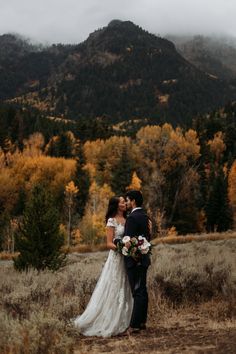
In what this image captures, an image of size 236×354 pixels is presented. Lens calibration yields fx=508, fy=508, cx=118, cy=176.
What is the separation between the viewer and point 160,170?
59281 mm

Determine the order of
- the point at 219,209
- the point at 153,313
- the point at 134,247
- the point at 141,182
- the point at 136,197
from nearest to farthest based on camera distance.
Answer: the point at 134,247 → the point at 136,197 → the point at 153,313 → the point at 219,209 → the point at 141,182

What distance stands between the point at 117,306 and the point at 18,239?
361 inches

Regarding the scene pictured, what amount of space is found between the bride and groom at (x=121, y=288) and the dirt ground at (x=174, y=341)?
0.62 feet

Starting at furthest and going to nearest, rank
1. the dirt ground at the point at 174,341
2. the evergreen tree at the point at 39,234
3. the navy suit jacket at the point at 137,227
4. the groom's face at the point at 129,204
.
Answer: the evergreen tree at the point at 39,234 → the groom's face at the point at 129,204 → the navy suit jacket at the point at 137,227 → the dirt ground at the point at 174,341

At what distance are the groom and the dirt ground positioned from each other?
213 millimetres

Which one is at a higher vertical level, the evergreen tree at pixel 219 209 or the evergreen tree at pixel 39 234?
the evergreen tree at pixel 39 234

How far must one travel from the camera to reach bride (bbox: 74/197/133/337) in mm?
7004

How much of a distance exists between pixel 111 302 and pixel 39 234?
868 centimetres

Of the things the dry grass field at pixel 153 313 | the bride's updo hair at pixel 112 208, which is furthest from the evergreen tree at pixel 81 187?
the bride's updo hair at pixel 112 208

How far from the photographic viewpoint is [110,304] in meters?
7.10

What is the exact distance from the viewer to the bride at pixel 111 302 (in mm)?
7004

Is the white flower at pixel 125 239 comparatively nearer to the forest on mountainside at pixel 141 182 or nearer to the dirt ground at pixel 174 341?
the dirt ground at pixel 174 341

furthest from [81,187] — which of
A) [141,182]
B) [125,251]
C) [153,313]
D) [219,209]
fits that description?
[125,251]

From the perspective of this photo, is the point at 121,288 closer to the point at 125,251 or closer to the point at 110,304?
the point at 110,304
